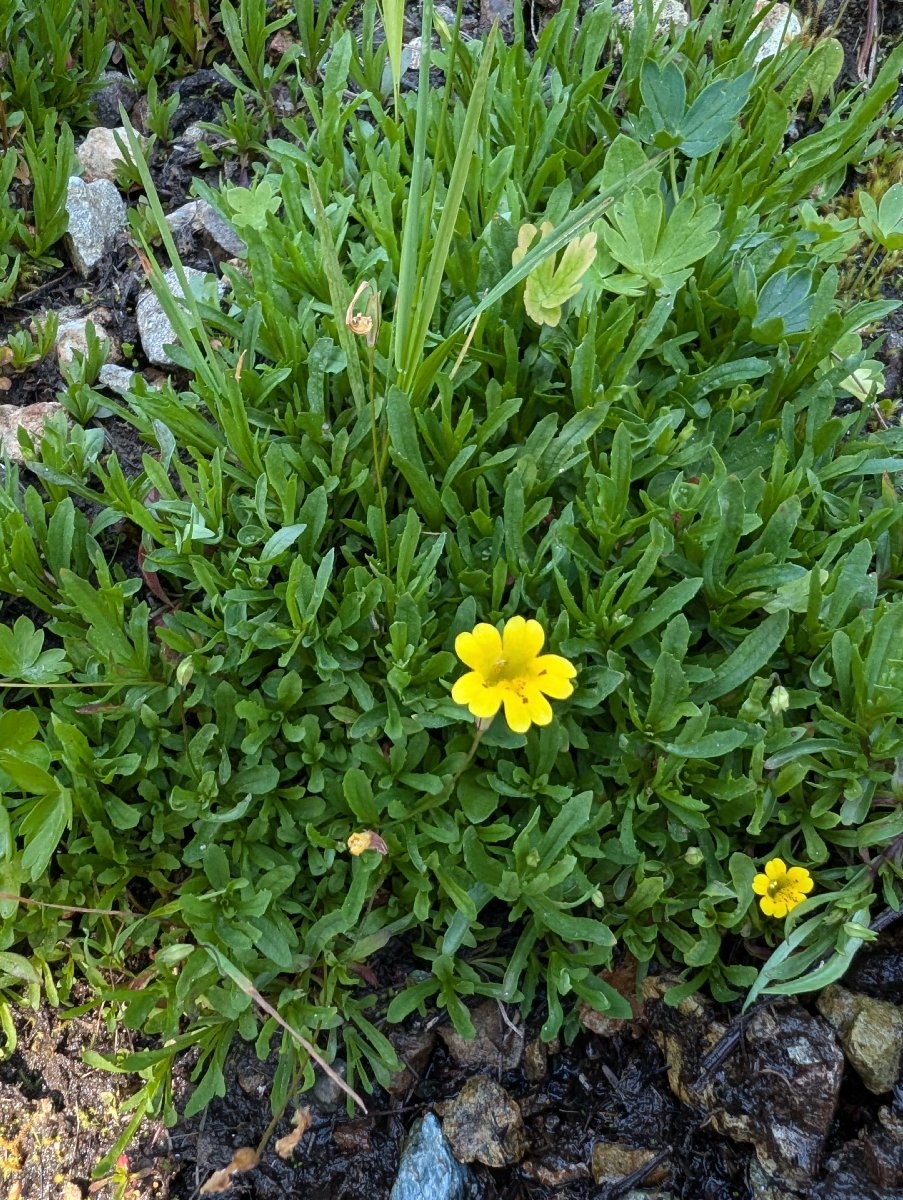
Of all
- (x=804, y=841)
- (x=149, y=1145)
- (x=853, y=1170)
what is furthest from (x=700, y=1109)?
(x=149, y=1145)

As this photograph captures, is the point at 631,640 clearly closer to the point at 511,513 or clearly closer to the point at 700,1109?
the point at 511,513

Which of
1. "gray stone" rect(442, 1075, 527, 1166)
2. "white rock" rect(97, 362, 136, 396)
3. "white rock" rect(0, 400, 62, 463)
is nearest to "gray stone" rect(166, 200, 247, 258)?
"white rock" rect(97, 362, 136, 396)

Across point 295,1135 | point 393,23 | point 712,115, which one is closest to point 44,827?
point 295,1135

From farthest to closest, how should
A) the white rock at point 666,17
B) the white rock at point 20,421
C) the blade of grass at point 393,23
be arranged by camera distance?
the white rock at point 666,17, the white rock at point 20,421, the blade of grass at point 393,23

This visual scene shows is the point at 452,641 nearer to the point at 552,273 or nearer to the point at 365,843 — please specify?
the point at 365,843

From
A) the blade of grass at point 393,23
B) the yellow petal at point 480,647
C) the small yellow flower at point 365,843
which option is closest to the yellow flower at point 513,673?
the yellow petal at point 480,647

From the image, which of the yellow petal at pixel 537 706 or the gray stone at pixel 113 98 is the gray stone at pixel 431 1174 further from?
the gray stone at pixel 113 98
